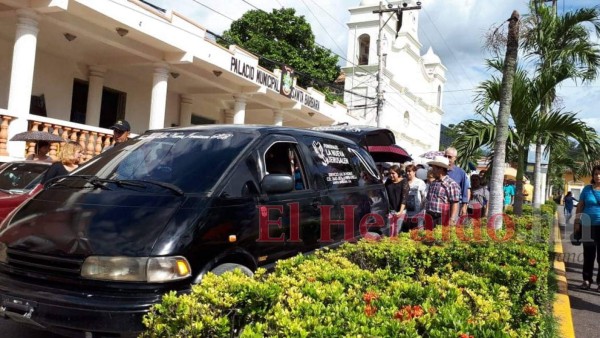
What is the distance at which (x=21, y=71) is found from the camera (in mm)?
10000

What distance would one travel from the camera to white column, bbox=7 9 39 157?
9883 millimetres

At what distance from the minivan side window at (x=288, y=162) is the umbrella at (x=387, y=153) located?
512 centimetres

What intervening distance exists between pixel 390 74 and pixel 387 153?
26.1 meters

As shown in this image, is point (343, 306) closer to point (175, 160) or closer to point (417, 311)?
point (417, 311)

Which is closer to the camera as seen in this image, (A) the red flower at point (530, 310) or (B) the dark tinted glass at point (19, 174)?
(A) the red flower at point (530, 310)

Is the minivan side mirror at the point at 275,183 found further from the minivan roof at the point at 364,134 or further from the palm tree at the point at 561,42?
the palm tree at the point at 561,42

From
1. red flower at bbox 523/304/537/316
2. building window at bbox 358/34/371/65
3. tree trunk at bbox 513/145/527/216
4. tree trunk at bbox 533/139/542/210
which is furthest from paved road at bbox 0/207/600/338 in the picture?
building window at bbox 358/34/371/65

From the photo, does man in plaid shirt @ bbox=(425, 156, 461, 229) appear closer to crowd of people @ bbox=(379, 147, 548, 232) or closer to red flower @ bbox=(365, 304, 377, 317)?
crowd of people @ bbox=(379, 147, 548, 232)

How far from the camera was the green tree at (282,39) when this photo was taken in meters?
30.7

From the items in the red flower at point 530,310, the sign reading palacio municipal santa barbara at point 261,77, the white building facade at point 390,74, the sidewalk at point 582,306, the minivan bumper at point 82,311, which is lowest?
the sidewalk at point 582,306

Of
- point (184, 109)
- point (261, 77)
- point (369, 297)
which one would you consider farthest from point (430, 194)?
point (184, 109)

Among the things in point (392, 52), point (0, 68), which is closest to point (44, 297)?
point (0, 68)

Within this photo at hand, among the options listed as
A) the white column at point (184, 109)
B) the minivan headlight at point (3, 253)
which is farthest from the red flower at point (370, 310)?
the white column at point (184, 109)

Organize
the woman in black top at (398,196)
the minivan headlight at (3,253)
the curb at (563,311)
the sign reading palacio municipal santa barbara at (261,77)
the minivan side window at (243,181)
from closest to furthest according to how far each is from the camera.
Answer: the minivan headlight at (3,253) < the minivan side window at (243,181) < the curb at (563,311) < the woman in black top at (398,196) < the sign reading palacio municipal santa barbara at (261,77)
